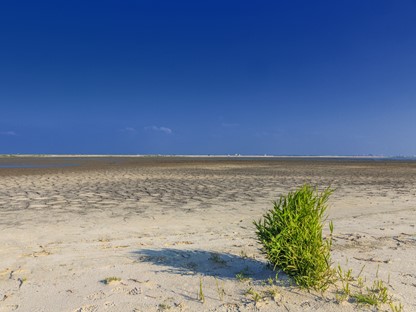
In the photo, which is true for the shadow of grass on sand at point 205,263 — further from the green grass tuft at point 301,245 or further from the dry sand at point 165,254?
the green grass tuft at point 301,245

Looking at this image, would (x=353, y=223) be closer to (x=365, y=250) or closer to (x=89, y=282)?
(x=365, y=250)

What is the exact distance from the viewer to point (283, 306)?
2.94 meters

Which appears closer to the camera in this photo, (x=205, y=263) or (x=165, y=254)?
(x=205, y=263)

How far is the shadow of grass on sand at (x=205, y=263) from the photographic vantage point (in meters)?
3.77

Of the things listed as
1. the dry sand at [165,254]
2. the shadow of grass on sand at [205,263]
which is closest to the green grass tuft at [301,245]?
the dry sand at [165,254]

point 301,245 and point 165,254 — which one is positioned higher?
point 301,245

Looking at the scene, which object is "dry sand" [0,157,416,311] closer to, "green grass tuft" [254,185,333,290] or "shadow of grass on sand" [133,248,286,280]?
"shadow of grass on sand" [133,248,286,280]

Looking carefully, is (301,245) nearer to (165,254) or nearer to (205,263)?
(205,263)

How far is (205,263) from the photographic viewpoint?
164 inches

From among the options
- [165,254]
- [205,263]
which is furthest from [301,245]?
[165,254]

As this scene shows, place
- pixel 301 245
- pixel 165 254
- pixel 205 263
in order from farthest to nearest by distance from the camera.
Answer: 1. pixel 165 254
2. pixel 205 263
3. pixel 301 245

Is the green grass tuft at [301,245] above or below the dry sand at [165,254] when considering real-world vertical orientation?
above

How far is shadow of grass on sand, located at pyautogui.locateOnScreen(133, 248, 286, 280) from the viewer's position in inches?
148

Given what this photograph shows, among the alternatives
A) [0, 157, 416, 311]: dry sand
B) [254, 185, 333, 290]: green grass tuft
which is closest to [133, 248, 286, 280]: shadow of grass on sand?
[0, 157, 416, 311]: dry sand
